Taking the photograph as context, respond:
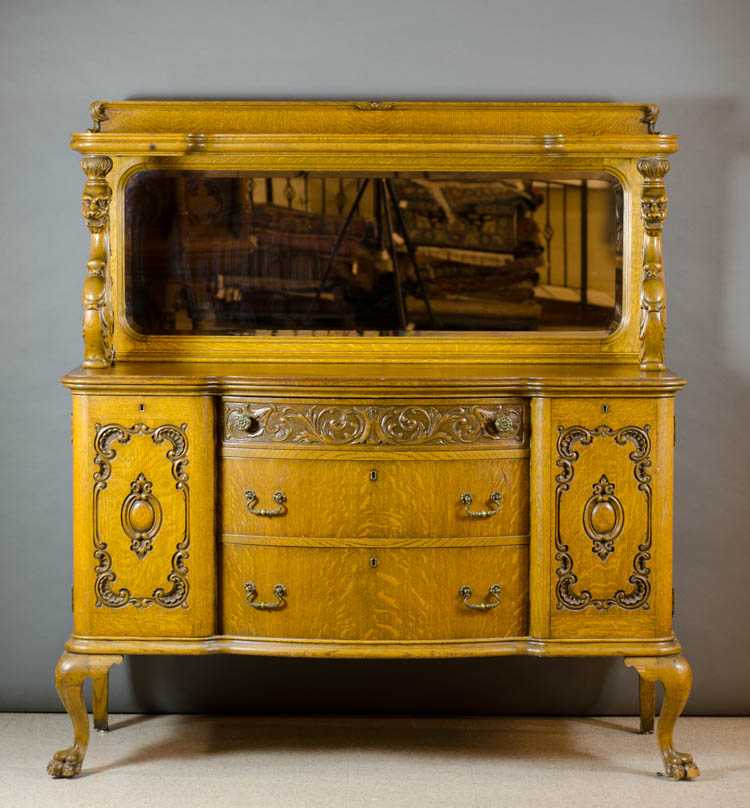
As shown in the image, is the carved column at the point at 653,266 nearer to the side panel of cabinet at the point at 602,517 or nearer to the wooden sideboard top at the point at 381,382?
the wooden sideboard top at the point at 381,382

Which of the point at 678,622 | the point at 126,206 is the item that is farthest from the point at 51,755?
the point at 678,622

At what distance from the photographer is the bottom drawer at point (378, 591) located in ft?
10.4

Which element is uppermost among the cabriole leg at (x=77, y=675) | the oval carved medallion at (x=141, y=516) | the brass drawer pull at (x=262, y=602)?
the oval carved medallion at (x=141, y=516)

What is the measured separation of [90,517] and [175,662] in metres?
0.79

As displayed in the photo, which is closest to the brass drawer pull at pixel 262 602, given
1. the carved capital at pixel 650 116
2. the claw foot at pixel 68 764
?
the claw foot at pixel 68 764

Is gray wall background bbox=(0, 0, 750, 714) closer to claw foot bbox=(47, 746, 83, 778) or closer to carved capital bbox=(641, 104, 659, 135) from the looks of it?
carved capital bbox=(641, 104, 659, 135)

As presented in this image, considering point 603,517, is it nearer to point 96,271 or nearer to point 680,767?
point 680,767

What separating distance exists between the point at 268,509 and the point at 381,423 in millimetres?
363

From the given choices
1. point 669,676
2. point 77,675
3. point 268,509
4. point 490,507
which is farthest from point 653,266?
point 77,675

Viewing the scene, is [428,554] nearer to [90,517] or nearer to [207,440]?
[207,440]

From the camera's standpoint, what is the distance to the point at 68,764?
10.8ft

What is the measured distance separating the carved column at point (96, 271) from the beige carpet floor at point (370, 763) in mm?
1109

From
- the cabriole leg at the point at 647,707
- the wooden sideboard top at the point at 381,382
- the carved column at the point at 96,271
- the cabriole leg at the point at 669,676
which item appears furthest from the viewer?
the cabriole leg at the point at 647,707

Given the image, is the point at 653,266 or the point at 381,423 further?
the point at 653,266
